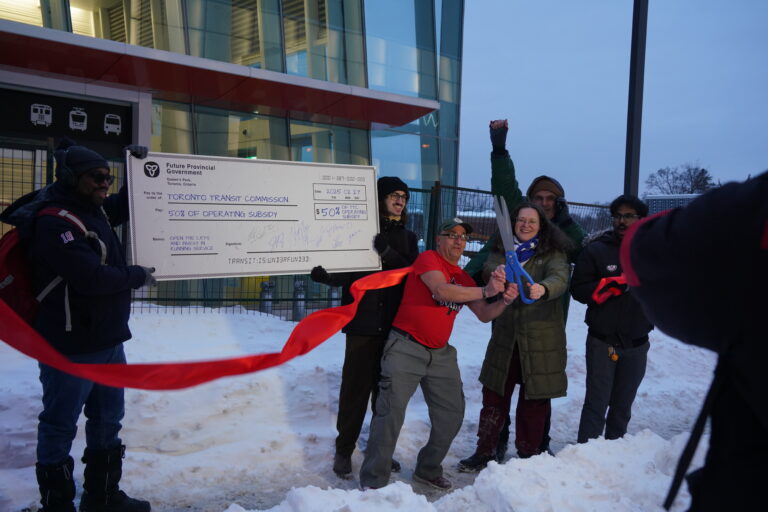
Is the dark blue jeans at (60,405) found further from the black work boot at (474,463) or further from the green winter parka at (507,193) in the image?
the green winter parka at (507,193)

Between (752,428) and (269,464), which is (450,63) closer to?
(269,464)

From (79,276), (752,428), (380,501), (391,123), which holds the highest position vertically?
(391,123)

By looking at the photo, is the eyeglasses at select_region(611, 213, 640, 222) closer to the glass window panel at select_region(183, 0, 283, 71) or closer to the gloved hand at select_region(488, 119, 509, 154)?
the gloved hand at select_region(488, 119, 509, 154)

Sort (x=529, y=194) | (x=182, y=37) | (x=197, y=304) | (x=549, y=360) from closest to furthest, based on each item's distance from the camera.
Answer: (x=549, y=360) → (x=529, y=194) → (x=197, y=304) → (x=182, y=37)

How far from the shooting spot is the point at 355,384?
4695 mm

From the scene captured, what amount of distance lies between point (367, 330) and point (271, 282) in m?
4.85

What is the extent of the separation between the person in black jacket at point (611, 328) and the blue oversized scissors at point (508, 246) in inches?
33.1

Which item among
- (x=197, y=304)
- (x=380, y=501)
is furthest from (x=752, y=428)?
(x=197, y=304)

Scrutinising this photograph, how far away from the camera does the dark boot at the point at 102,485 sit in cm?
377

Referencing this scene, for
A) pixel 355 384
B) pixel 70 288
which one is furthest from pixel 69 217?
pixel 355 384

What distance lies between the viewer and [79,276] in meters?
3.37

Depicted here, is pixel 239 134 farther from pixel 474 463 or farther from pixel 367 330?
pixel 474 463

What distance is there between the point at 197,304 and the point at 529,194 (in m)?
5.36

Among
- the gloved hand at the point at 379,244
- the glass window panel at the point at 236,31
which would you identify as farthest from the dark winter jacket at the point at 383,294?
the glass window panel at the point at 236,31
